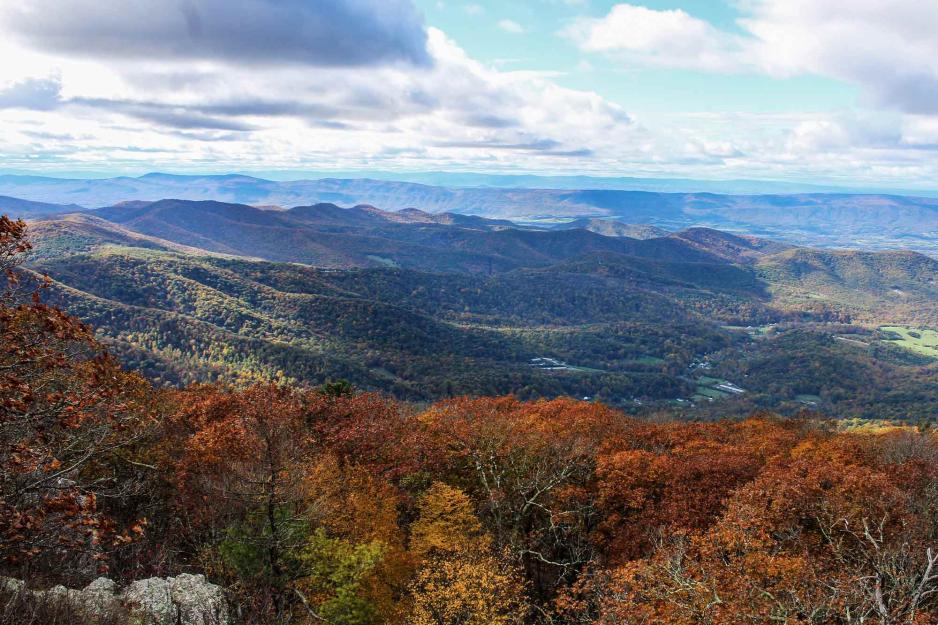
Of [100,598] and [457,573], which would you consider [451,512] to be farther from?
[100,598]

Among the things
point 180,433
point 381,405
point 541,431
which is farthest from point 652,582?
point 180,433

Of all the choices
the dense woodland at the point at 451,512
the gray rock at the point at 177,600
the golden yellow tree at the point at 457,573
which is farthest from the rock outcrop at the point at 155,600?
the golden yellow tree at the point at 457,573

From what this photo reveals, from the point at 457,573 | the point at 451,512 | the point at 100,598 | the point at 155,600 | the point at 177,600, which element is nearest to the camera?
the point at 100,598

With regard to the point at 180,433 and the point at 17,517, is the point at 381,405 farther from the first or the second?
the point at 17,517

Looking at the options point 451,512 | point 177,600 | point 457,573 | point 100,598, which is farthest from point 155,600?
point 451,512

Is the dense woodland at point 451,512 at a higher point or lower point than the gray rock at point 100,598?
lower

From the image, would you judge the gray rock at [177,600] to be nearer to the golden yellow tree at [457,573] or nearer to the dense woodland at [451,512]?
the dense woodland at [451,512]

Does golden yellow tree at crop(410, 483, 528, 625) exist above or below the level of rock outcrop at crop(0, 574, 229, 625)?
below

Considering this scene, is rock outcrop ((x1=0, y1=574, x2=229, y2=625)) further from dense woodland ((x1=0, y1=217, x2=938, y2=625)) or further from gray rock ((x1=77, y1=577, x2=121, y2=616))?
dense woodland ((x1=0, y1=217, x2=938, y2=625))

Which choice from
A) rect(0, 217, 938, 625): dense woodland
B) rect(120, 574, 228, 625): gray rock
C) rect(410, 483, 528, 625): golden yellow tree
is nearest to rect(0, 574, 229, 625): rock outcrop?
rect(120, 574, 228, 625): gray rock
